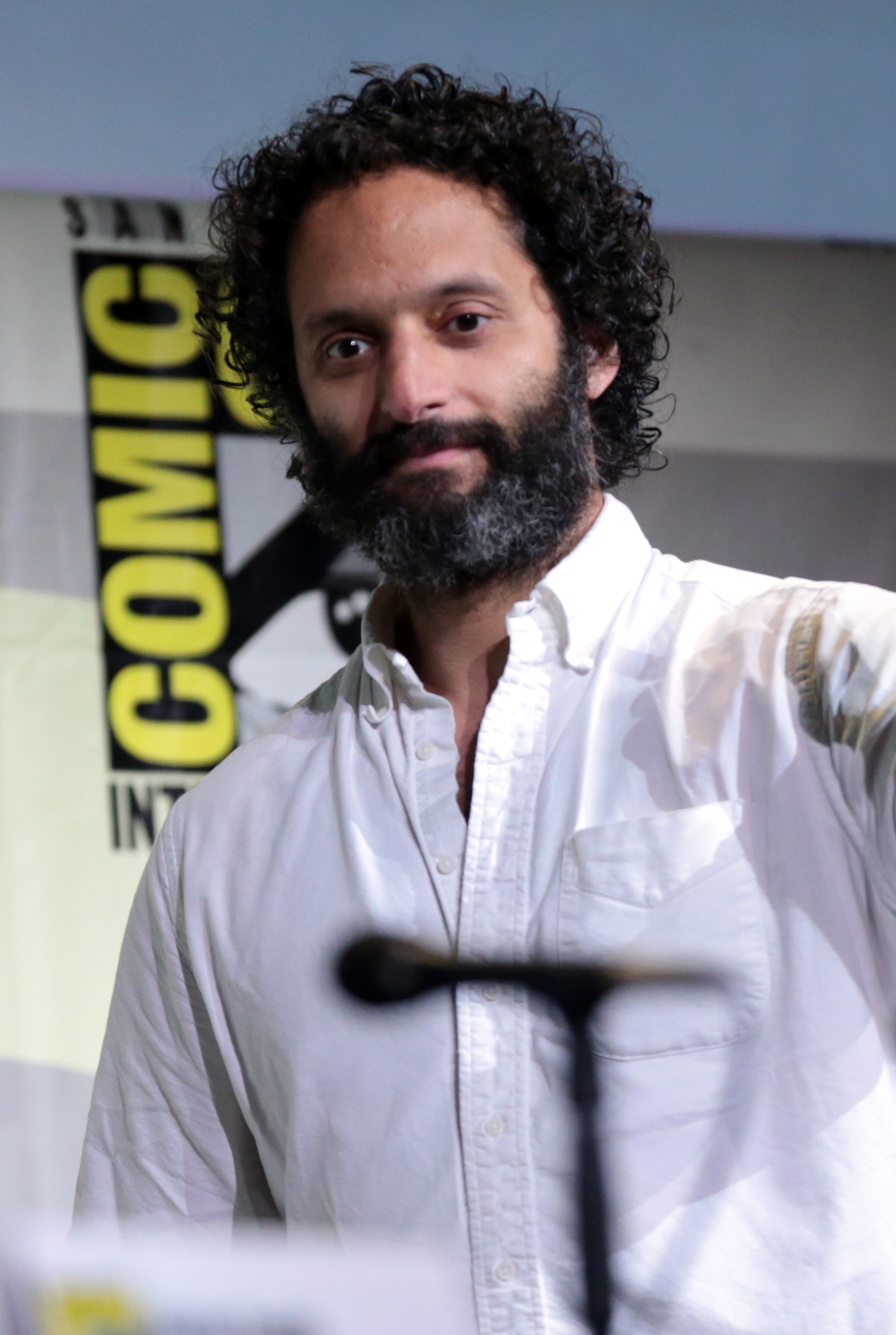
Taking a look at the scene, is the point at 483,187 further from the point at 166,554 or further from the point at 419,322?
the point at 166,554

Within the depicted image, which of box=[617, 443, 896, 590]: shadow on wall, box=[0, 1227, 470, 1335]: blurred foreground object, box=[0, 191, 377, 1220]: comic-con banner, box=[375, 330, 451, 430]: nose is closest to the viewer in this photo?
box=[0, 1227, 470, 1335]: blurred foreground object

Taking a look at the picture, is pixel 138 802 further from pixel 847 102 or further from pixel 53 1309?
pixel 53 1309

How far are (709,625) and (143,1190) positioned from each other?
2.46 ft

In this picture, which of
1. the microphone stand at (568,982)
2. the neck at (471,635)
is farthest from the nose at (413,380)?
the microphone stand at (568,982)

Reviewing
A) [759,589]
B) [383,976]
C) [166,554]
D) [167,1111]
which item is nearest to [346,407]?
[759,589]

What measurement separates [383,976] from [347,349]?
33.2 inches

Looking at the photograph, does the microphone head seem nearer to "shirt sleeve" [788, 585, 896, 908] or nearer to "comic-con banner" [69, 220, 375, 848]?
"shirt sleeve" [788, 585, 896, 908]

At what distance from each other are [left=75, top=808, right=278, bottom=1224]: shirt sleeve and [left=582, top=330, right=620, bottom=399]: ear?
0.66 metres

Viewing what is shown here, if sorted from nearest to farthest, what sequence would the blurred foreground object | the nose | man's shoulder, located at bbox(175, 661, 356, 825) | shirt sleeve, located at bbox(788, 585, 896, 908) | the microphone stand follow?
the blurred foreground object → the microphone stand → shirt sleeve, located at bbox(788, 585, 896, 908) → the nose → man's shoulder, located at bbox(175, 661, 356, 825)

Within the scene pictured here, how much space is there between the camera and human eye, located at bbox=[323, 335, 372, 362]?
1274 millimetres

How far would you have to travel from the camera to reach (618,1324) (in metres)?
0.97

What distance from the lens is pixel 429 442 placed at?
122 centimetres

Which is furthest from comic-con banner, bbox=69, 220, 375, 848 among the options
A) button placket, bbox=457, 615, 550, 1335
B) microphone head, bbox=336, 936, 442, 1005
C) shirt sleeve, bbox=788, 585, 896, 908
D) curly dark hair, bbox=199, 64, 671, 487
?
microphone head, bbox=336, 936, 442, 1005

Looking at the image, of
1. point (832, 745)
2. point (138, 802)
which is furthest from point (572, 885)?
point (138, 802)
